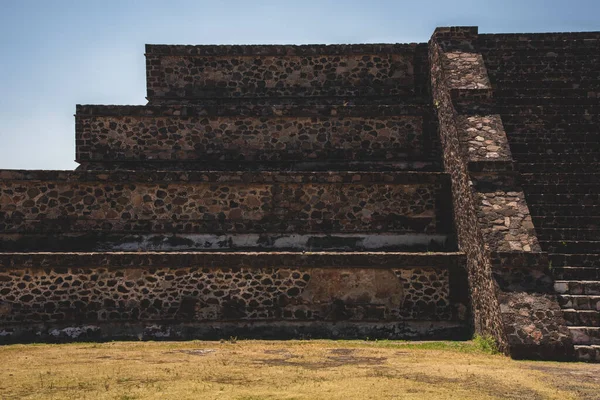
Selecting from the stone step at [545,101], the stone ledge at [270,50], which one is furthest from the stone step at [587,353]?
the stone ledge at [270,50]

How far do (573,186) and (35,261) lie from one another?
29.4 ft

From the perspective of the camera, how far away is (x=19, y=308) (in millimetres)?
11555

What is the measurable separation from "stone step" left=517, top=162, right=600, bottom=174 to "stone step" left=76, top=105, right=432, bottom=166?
2.51 metres

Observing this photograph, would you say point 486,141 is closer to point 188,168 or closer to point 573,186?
point 573,186

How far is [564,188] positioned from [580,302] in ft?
9.22

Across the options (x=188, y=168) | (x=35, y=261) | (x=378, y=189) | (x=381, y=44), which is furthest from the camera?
(x=381, y=44)

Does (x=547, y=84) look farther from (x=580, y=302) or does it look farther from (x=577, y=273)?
(x=580, y=302)

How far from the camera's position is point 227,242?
1284cm

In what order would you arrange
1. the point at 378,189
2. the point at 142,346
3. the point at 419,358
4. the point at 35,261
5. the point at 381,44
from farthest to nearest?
1. the point at 381,44
2. the point at 378,189
3. the point at 35,261
4. the point at 142,346
5. the point at 419,358

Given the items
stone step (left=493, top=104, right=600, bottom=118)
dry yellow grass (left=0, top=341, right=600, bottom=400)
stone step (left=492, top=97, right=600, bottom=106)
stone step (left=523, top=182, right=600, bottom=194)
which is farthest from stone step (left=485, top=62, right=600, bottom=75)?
dry yellow grass (left=0, top=341, right=600, bottom=400)

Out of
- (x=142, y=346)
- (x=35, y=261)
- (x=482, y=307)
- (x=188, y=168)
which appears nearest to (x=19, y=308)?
(x=35, y=261)

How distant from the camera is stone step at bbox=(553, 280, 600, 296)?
1028 centimetres

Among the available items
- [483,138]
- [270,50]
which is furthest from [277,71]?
[483,138]

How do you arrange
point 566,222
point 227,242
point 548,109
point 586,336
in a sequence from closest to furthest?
point 586,336 → point 566,222 → point 227,242 → point 548,109
